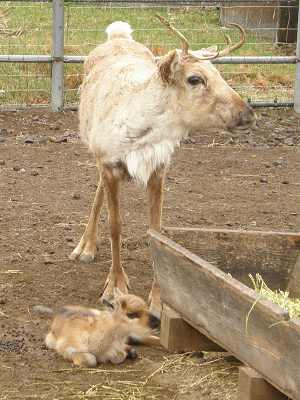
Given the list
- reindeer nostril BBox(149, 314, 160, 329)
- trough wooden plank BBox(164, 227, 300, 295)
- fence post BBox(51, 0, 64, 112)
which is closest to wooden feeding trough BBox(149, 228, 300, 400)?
trough wooden plank BBox(164, 227, 300, 295)

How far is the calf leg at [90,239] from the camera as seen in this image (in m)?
7.04

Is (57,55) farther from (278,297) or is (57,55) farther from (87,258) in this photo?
(278,297)

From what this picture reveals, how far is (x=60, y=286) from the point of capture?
21.1 ft

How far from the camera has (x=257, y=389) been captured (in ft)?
14.5

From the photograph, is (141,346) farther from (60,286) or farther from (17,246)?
(17,246)

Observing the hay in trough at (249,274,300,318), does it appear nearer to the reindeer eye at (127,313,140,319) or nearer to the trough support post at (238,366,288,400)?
the trough support post at (238,366,288,400)

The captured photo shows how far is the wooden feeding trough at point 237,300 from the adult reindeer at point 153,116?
0.58 meters

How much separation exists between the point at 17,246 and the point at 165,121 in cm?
162

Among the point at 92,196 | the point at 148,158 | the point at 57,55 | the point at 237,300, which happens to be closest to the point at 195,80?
the point at 148,158

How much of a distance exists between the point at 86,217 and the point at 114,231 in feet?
4.89

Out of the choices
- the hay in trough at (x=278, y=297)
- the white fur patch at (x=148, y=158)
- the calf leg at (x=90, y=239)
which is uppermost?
the white fur patch at (x=148, y=158)

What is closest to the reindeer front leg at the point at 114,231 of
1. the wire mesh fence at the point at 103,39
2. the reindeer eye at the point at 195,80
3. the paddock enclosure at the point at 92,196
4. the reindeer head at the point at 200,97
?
the paddock enclosure at the point at 92,196

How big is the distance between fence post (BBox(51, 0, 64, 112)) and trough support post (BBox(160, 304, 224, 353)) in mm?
6090

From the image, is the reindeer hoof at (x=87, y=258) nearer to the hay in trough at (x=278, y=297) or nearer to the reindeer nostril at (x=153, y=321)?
the reindeer nostril at (x=153, y=321)
